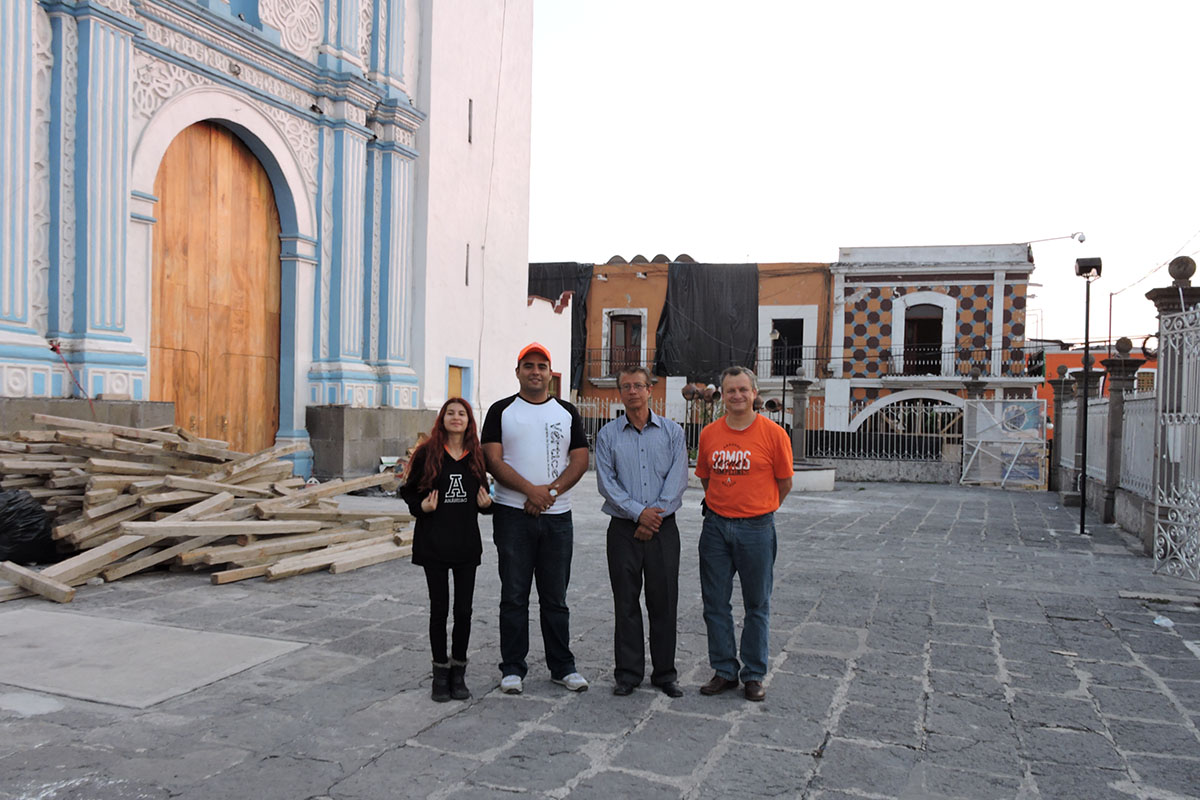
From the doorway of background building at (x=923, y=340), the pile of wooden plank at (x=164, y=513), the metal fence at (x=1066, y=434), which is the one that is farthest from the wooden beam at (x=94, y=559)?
the doorway of background building at (x=923, y=340)

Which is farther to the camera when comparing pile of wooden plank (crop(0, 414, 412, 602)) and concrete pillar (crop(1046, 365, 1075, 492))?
concrete pillar (crop(1046, 365, 1075, 492))

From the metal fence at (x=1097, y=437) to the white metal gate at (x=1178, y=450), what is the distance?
5203 millimetres

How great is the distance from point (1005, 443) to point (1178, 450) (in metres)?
12.9

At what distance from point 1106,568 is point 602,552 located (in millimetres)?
4825

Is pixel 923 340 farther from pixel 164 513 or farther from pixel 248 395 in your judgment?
pixel 164 513

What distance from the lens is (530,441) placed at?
4.36 meters

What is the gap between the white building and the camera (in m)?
8.82

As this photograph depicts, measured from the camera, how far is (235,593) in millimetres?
6199

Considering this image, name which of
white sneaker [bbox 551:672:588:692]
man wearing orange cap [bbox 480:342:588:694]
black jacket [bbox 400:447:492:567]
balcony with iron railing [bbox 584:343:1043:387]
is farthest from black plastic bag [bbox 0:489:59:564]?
balcony with iron railing [bbox 584:343:1043:387]

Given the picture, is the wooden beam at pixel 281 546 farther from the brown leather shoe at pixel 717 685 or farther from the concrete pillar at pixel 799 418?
the concrete pillar at pixel 799 418

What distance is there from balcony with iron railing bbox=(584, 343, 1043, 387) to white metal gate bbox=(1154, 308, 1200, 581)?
1830 cm

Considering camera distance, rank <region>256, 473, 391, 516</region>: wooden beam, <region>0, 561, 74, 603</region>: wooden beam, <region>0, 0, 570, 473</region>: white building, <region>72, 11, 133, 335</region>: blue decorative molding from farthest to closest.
A: <region>72, 11, 133, 335</region>: blue decorative molding → <region>0, 0, 570, 473</region>: white building → <region>256, 473, 391, 516</region>: wooden beam → <region>0, 561, 74, 603</region>: wooden beam

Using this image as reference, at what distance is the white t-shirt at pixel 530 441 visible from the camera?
4.34 metres

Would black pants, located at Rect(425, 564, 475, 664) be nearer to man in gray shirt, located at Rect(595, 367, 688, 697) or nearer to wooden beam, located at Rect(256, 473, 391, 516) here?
man in gray shirt, located at Rect(595, 367, 688, 697)
